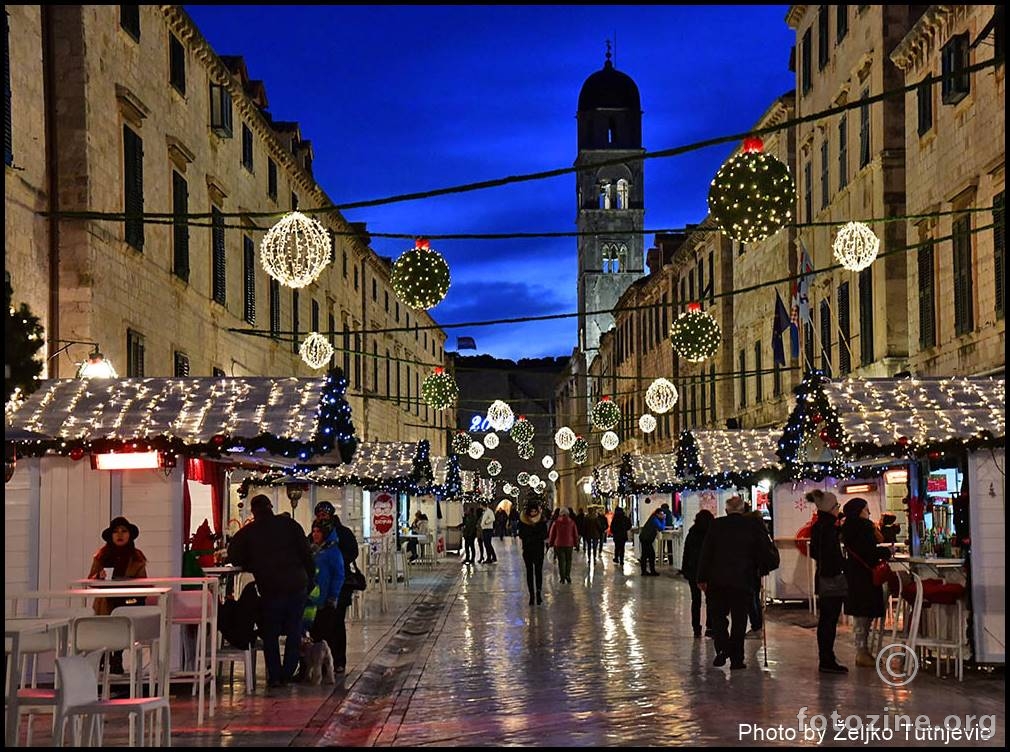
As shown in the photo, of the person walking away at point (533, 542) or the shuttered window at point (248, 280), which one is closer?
the person walking away at point (533, 542)

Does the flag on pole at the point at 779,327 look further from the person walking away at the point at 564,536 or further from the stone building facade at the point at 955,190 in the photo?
the person walking away at the point at 564,536

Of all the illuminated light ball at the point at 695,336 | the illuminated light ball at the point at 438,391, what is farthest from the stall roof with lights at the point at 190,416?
the illuminated light ball at the point at 438,391

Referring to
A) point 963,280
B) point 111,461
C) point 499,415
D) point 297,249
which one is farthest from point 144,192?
point 499,415

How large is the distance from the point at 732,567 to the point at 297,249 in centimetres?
578

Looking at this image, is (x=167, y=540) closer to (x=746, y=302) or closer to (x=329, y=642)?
(x=329, y=642)

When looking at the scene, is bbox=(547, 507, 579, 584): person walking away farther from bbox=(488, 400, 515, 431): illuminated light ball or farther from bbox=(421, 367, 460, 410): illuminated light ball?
bbox=(488, 400, 515, 431): illuminated light ball

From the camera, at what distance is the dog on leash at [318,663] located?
45.9 feet

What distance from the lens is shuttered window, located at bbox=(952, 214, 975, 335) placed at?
23234 mm

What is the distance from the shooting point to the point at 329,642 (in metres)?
15.0

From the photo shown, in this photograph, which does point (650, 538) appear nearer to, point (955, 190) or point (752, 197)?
point (955, 190)

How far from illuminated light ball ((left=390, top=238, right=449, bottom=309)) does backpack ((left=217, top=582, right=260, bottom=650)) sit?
4.89 meters

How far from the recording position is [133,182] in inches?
939

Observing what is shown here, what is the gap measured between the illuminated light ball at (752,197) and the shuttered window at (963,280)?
10127 mm

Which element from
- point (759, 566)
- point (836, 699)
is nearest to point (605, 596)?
point (759, 566)
